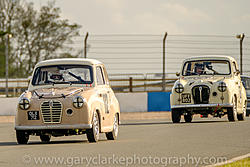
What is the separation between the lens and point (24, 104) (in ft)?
42.7

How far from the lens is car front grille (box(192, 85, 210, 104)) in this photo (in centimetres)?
2025

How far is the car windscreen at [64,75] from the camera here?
13.9 meters

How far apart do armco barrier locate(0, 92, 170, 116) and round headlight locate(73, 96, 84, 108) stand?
16050 mm

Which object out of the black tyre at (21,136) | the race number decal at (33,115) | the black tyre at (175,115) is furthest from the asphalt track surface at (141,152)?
the black tyre at (175,115)

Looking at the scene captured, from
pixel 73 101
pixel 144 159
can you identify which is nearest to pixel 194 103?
pixel 73 101

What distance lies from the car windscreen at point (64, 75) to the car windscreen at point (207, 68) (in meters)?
7.49

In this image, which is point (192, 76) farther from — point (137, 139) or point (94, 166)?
point (94, 166)

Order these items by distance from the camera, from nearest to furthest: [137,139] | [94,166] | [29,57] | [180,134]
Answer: [94,166]
[137,139]
[180,134]
[29,57]

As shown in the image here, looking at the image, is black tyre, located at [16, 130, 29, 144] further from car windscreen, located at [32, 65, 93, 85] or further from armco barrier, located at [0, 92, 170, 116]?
armco barrier, located at [0, 92, 170, 116]

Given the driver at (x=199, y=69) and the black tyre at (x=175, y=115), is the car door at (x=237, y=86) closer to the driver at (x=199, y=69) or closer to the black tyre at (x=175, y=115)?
the driver at (x=199, y=69)

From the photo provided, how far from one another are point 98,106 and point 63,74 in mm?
1177

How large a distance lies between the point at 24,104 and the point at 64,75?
1304mm

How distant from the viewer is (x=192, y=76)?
20.9 m

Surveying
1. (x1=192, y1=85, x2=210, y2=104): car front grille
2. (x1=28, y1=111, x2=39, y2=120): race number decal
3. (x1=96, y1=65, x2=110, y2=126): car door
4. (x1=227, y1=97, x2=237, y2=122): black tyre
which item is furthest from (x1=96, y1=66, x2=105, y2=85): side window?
(x1=227, y1=97, x2=237, y2=122): black tyre
